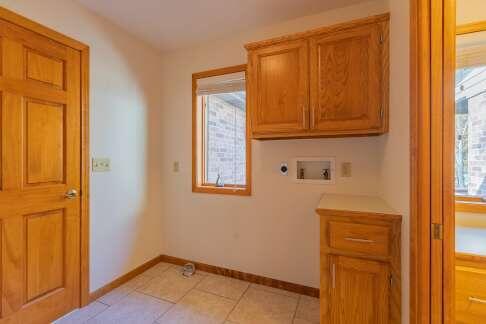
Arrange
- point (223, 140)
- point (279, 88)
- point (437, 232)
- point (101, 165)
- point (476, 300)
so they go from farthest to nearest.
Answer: point (223, 140) < point (101, 165) < point (279, 88) < point (476, 300) < point (437, 232)

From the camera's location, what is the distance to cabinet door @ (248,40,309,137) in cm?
167

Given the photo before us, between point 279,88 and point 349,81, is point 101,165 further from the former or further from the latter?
point 349,81

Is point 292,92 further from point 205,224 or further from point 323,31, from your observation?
point 205,224

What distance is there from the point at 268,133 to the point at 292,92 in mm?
368

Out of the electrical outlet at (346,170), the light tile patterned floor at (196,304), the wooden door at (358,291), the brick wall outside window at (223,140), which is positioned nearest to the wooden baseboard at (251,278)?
the light tile patterned floor at (196,304)

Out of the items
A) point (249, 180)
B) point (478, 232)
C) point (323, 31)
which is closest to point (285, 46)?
point (323, 31)

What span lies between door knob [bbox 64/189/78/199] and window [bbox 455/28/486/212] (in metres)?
2.65

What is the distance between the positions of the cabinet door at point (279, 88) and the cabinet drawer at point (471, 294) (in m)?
1.22

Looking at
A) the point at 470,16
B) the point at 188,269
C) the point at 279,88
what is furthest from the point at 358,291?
the point at 470,16

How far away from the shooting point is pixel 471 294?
112cm

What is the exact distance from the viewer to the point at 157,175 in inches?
103


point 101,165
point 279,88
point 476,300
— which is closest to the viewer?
point 476,300

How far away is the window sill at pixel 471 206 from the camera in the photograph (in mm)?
1325

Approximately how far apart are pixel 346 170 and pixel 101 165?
2183mm
